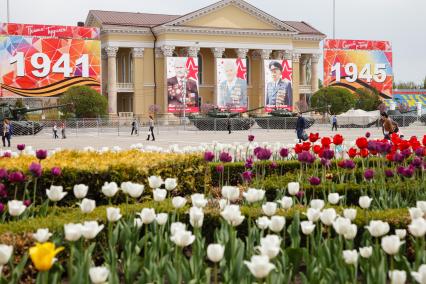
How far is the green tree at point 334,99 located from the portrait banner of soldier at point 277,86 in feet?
8.47

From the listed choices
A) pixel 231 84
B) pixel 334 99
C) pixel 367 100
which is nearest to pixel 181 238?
pixel 231 84

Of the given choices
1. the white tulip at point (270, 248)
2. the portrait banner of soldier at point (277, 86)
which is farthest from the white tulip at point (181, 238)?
the portrait banner of soldier at point (277, 86)

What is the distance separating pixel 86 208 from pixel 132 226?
695 millimetres

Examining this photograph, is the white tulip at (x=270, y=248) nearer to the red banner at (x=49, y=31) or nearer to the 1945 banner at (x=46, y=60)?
the 1945 banner at (x=46, y=60)

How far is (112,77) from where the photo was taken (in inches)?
2275

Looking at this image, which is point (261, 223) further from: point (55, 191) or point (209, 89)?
point (209, 89)

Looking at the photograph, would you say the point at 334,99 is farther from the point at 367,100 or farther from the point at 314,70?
the point at 314,70

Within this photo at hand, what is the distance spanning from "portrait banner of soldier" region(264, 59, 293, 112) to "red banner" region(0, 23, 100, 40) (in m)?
15.5

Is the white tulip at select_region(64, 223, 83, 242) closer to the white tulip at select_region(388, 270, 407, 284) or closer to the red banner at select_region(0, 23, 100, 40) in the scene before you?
the white tulip at select_region(388, 270, 407, 284)

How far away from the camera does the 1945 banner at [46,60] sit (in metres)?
49.4

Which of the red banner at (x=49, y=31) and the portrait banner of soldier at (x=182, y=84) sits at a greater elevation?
the red banner at (x=49, y=31)

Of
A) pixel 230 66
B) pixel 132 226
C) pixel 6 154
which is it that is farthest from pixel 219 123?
pixel 132 226

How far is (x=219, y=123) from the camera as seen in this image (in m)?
45.8

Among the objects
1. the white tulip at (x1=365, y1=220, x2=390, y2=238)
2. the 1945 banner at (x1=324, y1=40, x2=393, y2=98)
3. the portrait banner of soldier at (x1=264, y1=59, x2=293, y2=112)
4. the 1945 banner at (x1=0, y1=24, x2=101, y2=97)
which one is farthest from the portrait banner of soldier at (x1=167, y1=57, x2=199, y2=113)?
the white tulip at (x1=365, y1=220, x2=390, y2=238)
